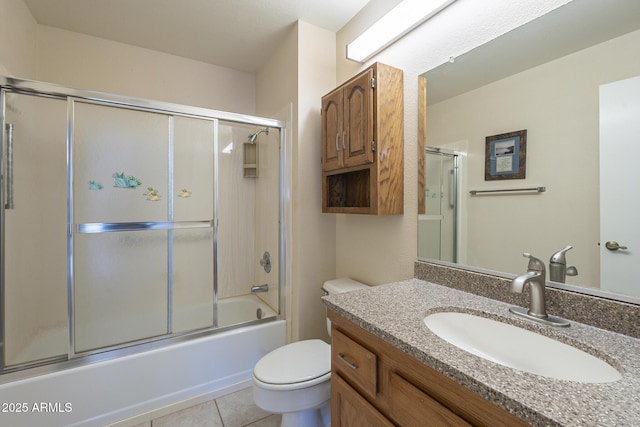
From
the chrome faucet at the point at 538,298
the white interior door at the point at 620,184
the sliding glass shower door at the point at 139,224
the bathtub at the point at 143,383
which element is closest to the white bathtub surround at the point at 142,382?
the bathtub at the point at 143,383

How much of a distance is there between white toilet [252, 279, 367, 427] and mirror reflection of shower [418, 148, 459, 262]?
79cm

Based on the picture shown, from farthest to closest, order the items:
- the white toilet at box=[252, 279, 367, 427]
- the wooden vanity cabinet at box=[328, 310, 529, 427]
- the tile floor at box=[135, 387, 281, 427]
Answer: the tile floor at box=[135, 387, 281, 427] → the white toilet at box=[252, 279, 367, 427] → the wooden vanity cabinet at box=[328, 310, 529, 427]

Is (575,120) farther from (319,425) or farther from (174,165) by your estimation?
(174,165)

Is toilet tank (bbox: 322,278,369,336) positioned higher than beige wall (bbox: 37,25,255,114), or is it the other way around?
beige wall (bbox: 37,25,255,114)

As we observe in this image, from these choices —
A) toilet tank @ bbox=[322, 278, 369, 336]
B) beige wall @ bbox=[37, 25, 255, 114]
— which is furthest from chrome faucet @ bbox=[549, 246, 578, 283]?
beige wall @ bbox=[37, 25, 255, 114]

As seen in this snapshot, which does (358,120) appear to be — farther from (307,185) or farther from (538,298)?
(538,298)

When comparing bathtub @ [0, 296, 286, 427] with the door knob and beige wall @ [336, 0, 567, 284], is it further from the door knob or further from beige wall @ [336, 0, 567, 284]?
the door knob

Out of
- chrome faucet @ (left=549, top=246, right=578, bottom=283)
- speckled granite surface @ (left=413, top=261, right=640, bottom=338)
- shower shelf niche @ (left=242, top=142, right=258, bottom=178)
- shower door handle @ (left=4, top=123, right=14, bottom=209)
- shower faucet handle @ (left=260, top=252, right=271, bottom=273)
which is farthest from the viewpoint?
shower shelf niche @ (left=242, top=142, right=258, bottom=178)

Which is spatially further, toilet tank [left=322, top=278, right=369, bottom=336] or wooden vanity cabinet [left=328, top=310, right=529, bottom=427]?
toilet tank [left=322, top=278, right=369, bottom=336]

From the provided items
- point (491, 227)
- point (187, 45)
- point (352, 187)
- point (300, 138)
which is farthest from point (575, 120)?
point (187, 45)

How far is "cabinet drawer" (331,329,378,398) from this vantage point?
0.83m

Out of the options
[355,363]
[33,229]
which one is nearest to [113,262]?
[33,229]

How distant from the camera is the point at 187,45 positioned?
7.18 ft

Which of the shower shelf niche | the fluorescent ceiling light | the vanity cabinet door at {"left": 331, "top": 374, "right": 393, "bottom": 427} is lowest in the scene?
the vanity cabinet door at {"left": 331, "top": 374, "right": 393, "bottom": 427}
